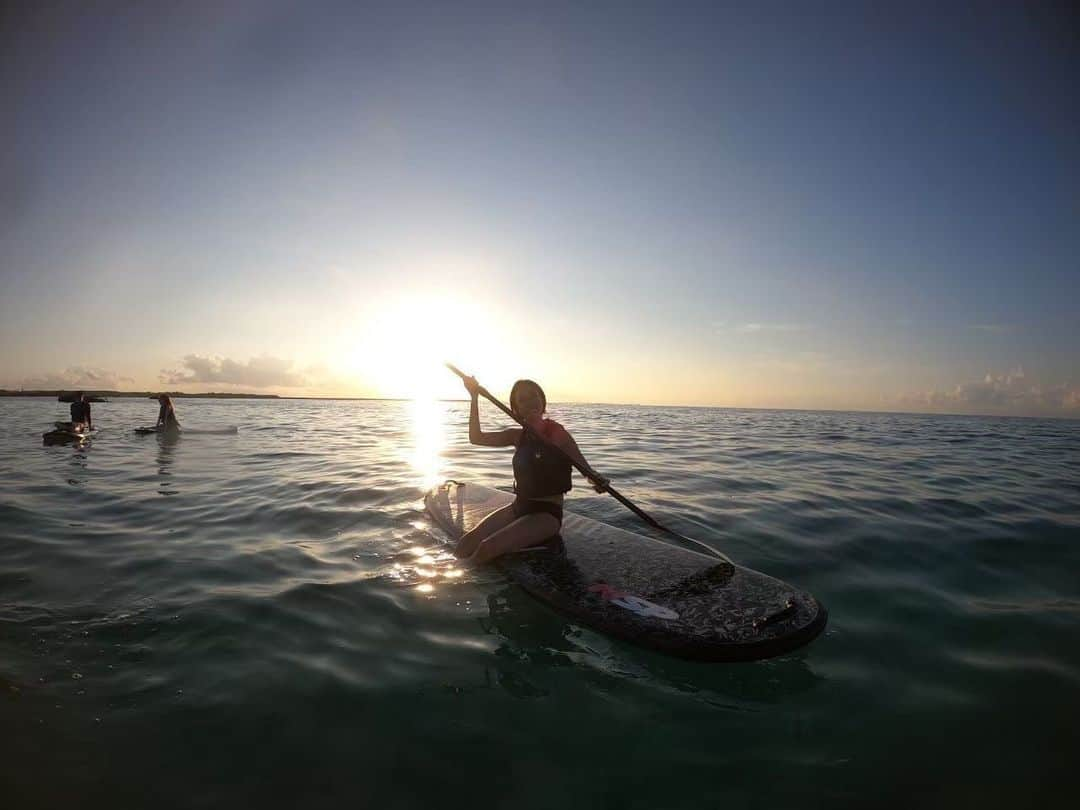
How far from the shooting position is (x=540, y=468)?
17.9 feet

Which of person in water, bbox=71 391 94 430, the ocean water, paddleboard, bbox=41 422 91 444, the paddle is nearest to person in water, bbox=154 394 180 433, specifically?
person in water, bbox=71 391 94 430

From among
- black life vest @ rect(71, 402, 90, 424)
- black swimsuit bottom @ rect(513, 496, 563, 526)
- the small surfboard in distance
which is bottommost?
the small surfboard in distance

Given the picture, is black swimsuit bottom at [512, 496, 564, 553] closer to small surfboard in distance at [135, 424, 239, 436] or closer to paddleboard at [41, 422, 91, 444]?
paddleboard at [41, 422, 91, 444]

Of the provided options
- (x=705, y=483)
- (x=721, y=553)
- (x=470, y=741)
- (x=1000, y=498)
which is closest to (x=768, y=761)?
(x=470, y=741)

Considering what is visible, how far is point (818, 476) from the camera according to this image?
1067 centimetres

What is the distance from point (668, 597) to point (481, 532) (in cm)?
241

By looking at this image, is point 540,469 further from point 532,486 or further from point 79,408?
point 79,408

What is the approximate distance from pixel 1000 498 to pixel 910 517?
293 centimetres

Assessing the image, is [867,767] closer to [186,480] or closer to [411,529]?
[411,529]

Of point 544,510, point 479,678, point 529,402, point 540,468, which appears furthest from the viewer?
point 529,402

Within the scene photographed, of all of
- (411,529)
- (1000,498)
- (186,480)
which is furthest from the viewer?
(186,480)

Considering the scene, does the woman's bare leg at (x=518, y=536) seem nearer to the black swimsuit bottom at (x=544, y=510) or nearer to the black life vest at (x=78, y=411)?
the black swimsuit bottom at (x=544, y=510)

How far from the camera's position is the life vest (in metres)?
5.44

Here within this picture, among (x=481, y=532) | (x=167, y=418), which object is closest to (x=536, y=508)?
(x=481, y=532)
